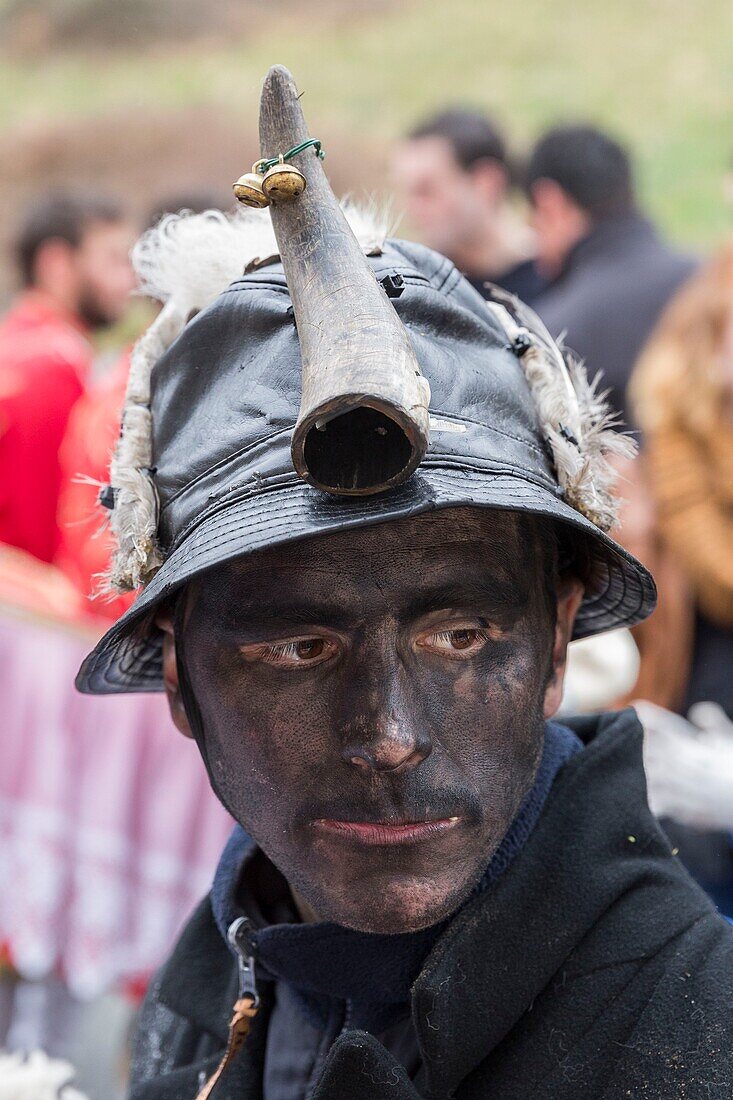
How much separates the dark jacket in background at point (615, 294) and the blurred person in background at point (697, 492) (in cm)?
45

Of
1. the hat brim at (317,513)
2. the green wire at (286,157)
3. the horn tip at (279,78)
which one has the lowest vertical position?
the hat brim at (317,513)

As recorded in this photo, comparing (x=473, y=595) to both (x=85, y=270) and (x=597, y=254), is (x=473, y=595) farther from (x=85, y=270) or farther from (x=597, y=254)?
(x=85, y=270)

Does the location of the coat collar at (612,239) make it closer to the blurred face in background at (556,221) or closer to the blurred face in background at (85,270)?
the blurred face in background at (556,221)

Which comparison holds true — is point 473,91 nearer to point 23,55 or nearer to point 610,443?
point 23,55

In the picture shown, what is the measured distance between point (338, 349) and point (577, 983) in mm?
841

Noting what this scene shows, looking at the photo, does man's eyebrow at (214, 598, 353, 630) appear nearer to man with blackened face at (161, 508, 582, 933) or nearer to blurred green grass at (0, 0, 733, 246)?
man with blackened face at (161, 508, 582, 933)

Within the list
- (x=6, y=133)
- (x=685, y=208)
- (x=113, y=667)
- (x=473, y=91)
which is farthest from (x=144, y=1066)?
(x=6, y=133)

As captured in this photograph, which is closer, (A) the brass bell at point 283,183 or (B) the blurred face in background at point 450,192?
(A) the brass bell at point 283,183

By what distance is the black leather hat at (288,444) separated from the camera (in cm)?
149

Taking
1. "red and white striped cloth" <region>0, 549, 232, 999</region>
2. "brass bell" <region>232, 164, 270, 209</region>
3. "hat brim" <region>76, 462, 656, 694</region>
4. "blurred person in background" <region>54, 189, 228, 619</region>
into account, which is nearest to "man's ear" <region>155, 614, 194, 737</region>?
"hat brim" <region>76, 462, 656, 694</region>

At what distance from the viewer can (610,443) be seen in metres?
1.82

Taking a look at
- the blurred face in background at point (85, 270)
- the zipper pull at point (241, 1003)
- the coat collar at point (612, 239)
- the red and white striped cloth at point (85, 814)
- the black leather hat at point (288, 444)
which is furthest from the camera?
the blurred face in background at point (85, 270)

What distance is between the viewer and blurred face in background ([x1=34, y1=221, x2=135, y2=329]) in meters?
6.07

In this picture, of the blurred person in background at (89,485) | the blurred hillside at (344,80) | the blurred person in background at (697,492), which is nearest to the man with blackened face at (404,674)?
the blurred person in background at (697,492)
